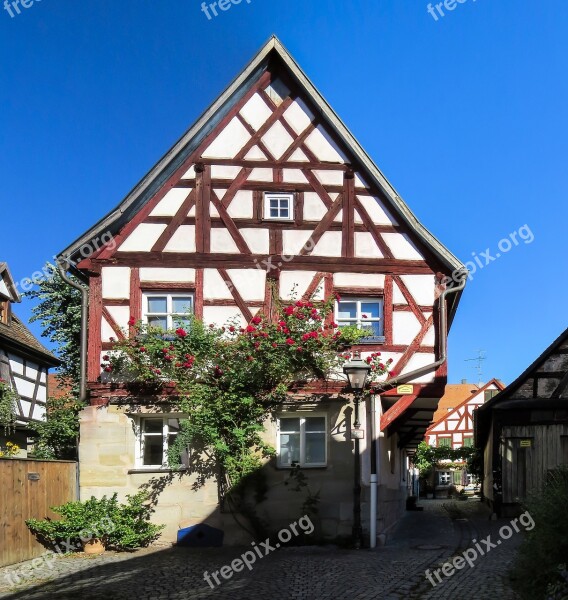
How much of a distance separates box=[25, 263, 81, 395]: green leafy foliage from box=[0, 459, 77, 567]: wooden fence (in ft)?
42.8

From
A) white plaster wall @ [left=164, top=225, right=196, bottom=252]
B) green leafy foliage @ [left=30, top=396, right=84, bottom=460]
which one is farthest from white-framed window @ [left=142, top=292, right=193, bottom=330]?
→ green leafy foliage @ [left=30, top=396, right=84, bottom=460]

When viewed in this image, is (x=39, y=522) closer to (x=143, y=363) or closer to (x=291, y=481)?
(x=143, y=363)

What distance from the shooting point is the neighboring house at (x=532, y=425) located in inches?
811

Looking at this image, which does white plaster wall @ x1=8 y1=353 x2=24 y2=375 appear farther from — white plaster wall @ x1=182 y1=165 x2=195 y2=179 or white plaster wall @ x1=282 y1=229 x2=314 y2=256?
white plaster wall @ x1=282 y1=229 x2=314 y2=256

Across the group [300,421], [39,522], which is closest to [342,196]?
[300,421]

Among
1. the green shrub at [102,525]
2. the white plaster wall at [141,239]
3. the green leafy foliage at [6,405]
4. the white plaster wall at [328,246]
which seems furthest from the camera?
the green leafy foliage at [6,405]

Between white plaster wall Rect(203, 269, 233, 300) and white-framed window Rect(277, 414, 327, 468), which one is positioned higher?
white plaster wall Rect(203, 269, 233, 300)

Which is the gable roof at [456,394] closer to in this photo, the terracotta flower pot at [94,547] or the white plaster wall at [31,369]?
the white plaster wall at [31,369]

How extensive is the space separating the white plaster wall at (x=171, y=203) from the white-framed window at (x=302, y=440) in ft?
15.8

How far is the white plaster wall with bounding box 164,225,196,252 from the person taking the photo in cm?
1603

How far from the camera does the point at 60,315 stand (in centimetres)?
2780

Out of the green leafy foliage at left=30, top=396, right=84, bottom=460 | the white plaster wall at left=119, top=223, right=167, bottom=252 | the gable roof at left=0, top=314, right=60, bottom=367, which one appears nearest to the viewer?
the white plaster wall at left=119, top=223, right=167, bottom=252

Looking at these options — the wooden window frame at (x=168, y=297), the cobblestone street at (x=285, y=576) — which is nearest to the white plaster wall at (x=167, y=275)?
the wooden window frame at (x=168, y=297)

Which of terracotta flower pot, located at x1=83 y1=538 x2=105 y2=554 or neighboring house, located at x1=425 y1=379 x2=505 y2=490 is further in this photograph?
neighboring house, located at x1=425 y1=379 x2=505 y2=490
